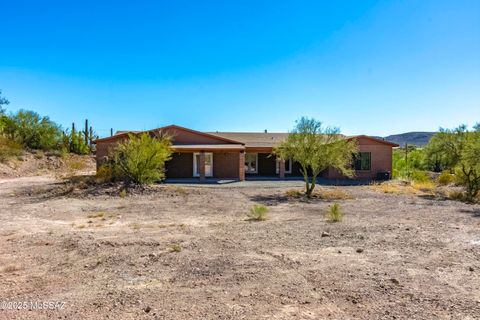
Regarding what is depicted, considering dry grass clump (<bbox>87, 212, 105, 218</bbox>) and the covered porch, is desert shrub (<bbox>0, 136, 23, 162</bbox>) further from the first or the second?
dry grass clump (<bbox>87, 212, 105, 218</bbox>)

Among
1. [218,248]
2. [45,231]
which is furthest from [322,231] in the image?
[45,231]

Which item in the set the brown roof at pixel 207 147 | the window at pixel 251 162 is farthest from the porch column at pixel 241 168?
the window at pixel 251 162

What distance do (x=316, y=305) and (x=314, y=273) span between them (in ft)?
4.39

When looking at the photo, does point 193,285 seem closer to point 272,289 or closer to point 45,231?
point 272,289

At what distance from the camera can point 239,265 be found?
646 cm

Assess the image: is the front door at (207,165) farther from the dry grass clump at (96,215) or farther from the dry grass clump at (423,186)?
the dry grass clump at (96,215)

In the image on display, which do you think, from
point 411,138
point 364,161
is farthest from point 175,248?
point 411,138

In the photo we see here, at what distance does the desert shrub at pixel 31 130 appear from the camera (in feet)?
121

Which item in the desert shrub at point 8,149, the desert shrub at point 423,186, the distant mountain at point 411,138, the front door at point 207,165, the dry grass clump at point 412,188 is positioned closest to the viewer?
the dry grass clump at point 412,188

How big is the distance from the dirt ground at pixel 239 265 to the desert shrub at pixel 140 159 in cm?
680

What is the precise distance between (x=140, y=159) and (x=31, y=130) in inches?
1020

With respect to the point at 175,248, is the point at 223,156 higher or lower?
higher

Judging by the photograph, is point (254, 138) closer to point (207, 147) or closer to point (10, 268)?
point (207, 147)

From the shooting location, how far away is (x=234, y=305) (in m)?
4.70
